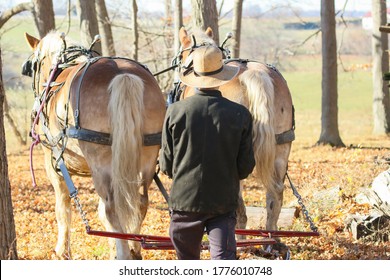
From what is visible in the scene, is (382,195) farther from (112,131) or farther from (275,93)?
(112,131)

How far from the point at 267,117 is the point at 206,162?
2.04 metres

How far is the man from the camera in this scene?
5102mm

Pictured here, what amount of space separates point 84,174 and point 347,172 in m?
6.12

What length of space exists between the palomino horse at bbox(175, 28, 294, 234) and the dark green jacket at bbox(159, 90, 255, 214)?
5.81 feet

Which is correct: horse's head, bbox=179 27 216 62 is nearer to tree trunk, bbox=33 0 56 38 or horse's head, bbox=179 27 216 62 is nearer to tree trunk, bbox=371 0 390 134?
tree trunk, bbox=33 0 56 38

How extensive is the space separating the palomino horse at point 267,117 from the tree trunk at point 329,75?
1279 centimetres

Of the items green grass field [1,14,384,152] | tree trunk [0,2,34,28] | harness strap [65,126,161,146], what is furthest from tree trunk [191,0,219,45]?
green grass field [1,14,384,152]

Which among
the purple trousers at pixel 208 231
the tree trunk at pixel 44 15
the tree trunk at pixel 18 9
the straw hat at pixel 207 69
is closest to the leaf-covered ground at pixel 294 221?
the purple trousers at pixel 208 231

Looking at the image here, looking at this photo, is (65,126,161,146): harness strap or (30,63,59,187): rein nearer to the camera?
(65,126,161,146): harness strap

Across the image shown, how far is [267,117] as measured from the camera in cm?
702

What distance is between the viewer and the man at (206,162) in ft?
16.7

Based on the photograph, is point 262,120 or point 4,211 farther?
point 262,120

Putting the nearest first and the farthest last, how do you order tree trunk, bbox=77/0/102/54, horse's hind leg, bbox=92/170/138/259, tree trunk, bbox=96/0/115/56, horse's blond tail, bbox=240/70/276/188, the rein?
horse's hind leg, bbox=92/170/138/259 < horse's blond tail, bbox=240/70/276/188 < the rein < tree trunk, bbox=77/0/102/54 < tree trunk, bbox=96/0/115/56

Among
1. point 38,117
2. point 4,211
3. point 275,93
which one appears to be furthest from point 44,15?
point 4,211
